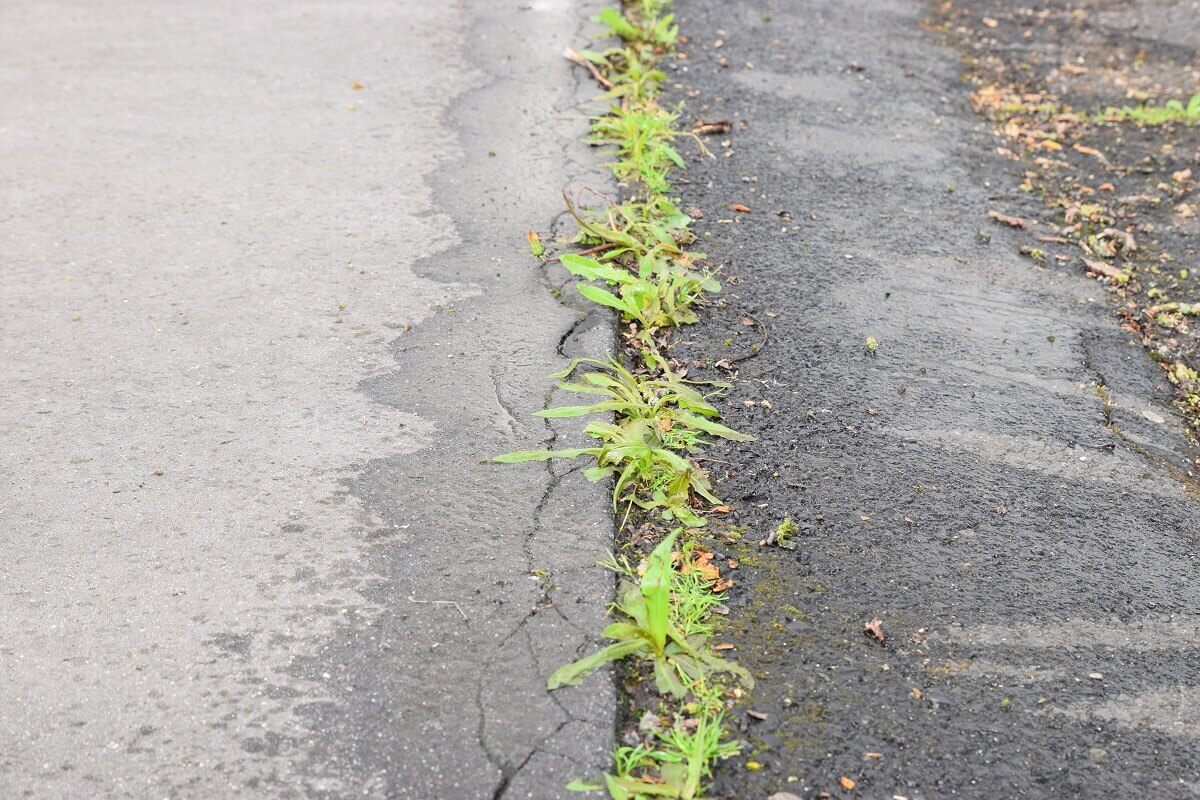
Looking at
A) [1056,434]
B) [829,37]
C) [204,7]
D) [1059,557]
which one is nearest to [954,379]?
[1056,434]

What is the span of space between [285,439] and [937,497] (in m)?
1.74

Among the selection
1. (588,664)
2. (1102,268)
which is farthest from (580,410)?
(1102,268)

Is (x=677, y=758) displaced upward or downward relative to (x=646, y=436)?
downward

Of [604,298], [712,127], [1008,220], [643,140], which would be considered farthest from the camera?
[712,127]

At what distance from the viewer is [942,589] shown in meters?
2.47

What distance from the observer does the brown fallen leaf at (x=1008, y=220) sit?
13.5 ft

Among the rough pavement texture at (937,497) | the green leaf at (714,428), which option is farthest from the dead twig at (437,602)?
the green leaf at (714,428)

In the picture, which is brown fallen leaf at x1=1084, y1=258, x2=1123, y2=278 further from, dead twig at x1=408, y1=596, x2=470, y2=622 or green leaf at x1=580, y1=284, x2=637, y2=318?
dead twig at x1=408, y1=596, x2=470, y2=622

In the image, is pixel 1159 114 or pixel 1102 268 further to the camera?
pixel 1159 114

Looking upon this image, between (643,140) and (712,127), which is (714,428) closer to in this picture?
(643,140)

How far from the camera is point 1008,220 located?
13.6 feet

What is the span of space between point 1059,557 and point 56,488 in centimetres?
252

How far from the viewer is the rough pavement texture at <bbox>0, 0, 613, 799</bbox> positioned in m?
2.07

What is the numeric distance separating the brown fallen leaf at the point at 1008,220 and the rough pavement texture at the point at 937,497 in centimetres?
5
